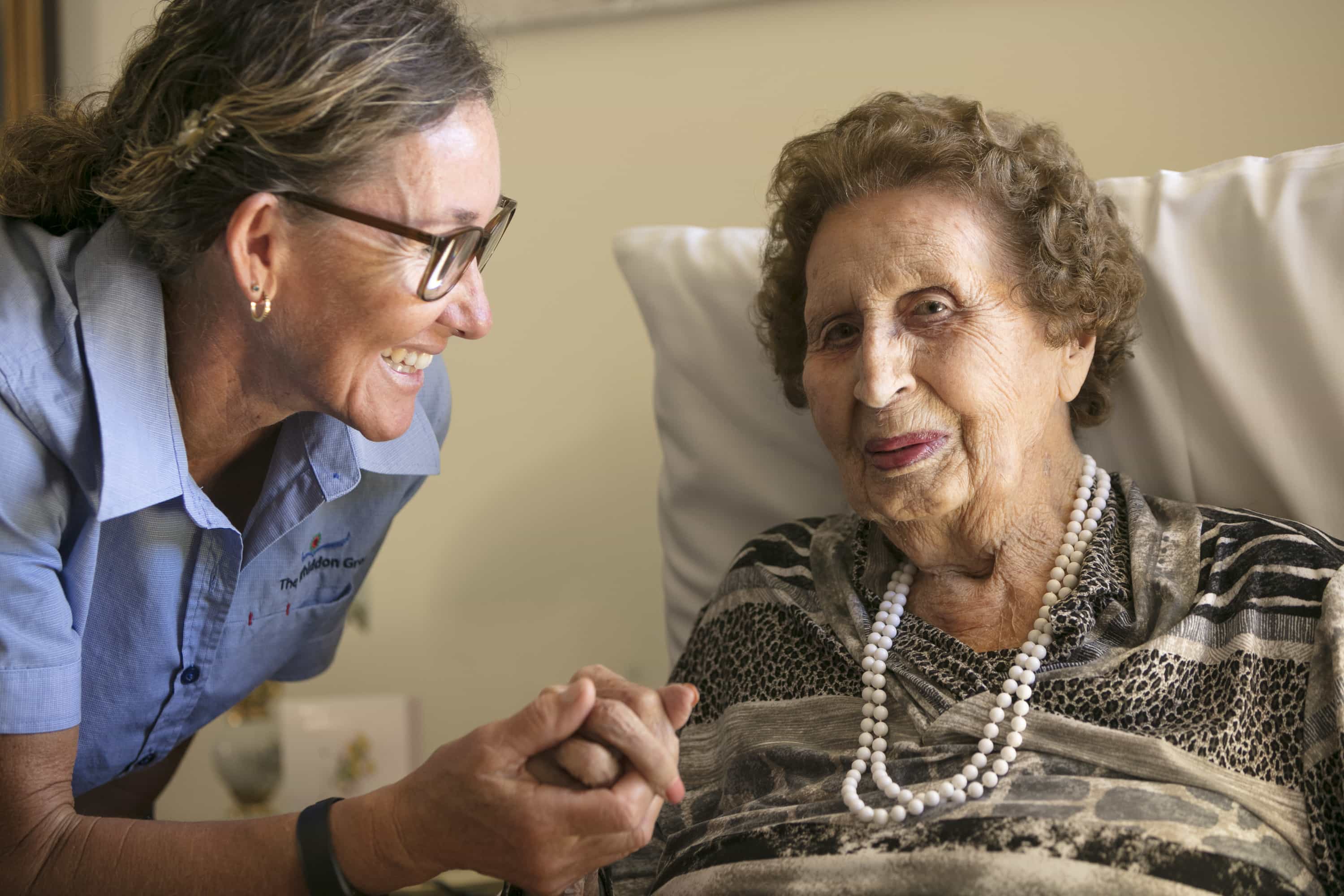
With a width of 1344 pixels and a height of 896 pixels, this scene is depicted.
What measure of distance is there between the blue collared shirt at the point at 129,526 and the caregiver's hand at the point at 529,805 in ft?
1.36

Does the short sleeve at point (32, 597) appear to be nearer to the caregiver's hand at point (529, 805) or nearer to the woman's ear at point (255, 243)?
the woman's ear at point (255, 243)

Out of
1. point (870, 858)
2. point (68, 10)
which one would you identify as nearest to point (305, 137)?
point (870, 858)

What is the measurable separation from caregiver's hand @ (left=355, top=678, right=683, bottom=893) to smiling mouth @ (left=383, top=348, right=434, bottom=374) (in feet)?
1.38

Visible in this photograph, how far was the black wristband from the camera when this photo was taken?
3.22 feet

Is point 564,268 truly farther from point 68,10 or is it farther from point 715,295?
point 68,10

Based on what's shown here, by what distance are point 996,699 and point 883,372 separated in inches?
14.0

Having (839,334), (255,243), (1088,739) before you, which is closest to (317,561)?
(255,243)

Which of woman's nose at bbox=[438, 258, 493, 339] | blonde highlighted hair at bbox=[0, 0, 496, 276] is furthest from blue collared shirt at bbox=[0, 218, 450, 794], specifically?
woman's nose at bbox=[438, 258, 493, 339]

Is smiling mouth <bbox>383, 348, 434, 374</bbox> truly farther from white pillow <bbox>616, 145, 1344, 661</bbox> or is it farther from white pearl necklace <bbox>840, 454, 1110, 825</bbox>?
white pearl necklace <bbox>840, 454, 1110, 825</bbox>

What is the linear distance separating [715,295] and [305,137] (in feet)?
2.26

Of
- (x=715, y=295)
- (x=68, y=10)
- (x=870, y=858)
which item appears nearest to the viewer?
(x=870, y=858)

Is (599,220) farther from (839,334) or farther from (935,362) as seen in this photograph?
(935,362)

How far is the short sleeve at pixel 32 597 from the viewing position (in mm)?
1004

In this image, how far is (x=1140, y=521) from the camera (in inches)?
46.9
